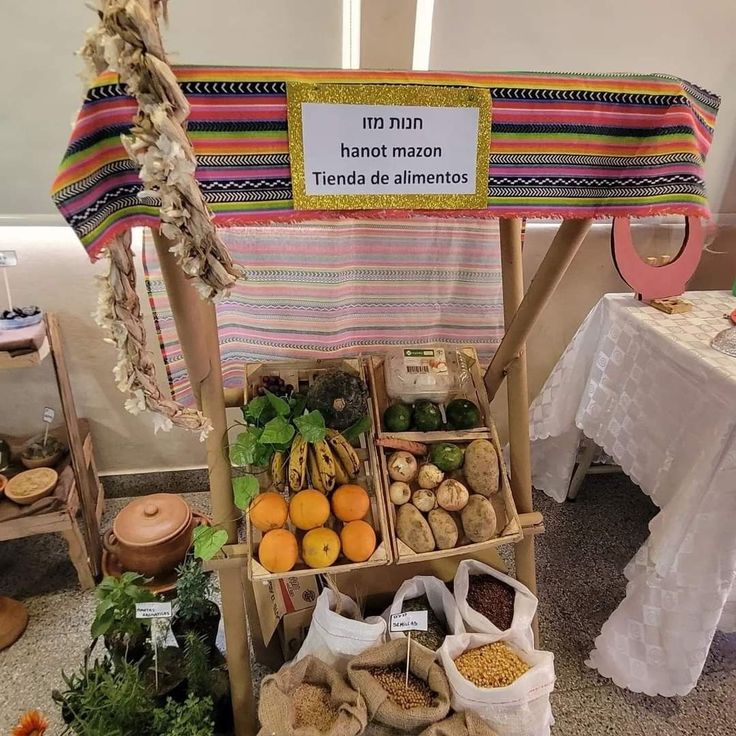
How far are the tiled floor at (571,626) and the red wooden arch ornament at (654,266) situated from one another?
2.85ft

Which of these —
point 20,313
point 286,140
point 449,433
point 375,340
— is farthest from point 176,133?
point 20,313

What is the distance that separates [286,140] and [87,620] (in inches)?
60.6

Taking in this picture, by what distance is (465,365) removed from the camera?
1.32 meters

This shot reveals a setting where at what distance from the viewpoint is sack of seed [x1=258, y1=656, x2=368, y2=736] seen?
98 cm

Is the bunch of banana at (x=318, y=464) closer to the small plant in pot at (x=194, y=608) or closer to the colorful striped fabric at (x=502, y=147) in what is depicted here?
the small plant in pot at (x=194, y=608)

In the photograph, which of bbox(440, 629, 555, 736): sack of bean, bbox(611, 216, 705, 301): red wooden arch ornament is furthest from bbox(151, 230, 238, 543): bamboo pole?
Result: bbox(611, 216, 705, 301): red wooden arch ornament

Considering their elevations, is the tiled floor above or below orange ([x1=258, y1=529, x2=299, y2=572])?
below

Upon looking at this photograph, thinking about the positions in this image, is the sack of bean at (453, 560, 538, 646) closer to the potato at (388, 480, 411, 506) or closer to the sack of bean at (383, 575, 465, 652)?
the sack of bean at (383, 575, 465, 652)

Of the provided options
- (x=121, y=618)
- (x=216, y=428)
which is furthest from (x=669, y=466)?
(x=121, y=618)

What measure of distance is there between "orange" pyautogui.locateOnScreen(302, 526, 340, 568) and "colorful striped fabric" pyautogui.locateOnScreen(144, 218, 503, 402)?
0.53m

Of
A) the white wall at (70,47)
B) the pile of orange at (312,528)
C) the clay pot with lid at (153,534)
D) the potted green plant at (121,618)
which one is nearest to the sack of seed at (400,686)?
the pile of orange at (312,528)

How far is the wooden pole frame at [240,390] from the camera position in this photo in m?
0.85

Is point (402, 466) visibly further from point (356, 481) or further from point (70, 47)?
point (70, 47)

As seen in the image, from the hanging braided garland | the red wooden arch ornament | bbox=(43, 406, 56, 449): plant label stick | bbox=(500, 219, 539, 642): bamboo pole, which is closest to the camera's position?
the hanging braided garland
